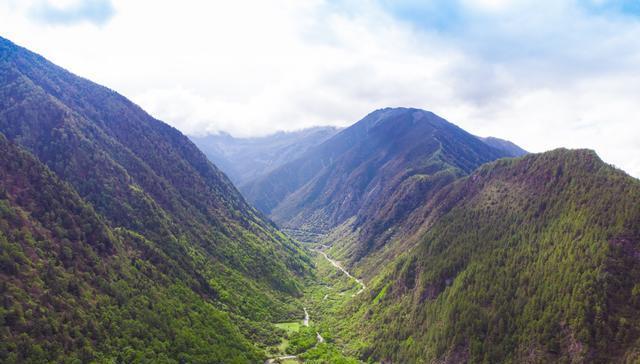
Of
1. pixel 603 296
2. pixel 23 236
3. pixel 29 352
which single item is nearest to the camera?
pixel 29 352

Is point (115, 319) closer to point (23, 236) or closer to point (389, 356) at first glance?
point (23, 236)

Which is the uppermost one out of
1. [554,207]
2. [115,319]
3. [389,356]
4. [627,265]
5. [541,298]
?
[554,207]

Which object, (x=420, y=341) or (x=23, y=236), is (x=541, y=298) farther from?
(x=23, y=236)

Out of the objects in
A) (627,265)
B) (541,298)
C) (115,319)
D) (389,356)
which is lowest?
(389,356)

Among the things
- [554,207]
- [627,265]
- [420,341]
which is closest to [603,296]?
[627,265]

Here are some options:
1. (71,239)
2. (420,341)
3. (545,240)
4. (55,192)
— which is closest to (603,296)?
Answer: (545,240)

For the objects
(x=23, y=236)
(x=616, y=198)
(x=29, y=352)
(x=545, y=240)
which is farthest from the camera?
(x=545, y=240)

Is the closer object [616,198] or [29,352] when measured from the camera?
[29,352]

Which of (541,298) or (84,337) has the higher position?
(541,298)

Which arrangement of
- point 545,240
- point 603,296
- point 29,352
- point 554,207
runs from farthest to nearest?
1. point 554,207
2. point 545,240
3. point 603,296
4. point 29,352
